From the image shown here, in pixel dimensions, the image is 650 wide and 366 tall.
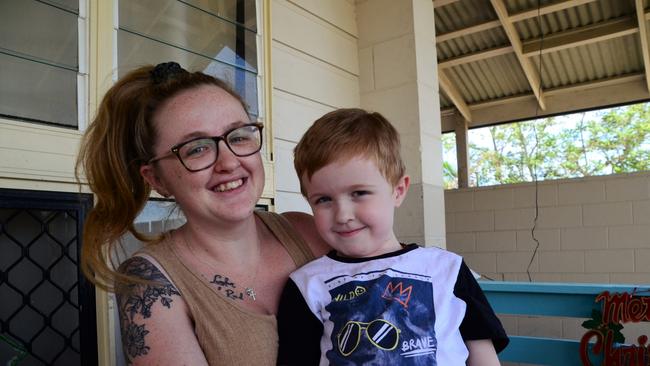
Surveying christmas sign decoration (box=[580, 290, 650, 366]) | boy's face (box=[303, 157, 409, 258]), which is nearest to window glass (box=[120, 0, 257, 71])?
boy's face (box=[303, 157, 409, 258])

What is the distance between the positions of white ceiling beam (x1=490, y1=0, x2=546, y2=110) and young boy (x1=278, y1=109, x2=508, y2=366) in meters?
3.95

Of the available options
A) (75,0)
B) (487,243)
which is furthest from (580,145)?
(75,0)

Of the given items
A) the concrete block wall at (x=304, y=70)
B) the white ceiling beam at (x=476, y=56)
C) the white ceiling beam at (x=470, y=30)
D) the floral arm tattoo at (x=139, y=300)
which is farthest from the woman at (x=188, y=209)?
the white ceiling beam at (x=476, y=56)

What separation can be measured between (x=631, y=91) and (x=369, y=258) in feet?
20.1

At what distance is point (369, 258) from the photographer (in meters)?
1.29

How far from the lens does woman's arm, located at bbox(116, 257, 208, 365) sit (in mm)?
1039

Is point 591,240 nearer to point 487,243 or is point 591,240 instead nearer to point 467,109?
point 487,243

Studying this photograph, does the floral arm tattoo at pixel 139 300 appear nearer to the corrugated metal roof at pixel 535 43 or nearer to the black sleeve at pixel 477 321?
the black sleeve at pixel 477 321

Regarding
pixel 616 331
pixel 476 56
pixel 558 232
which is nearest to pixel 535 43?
pixel 476 56

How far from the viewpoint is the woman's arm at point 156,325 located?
40.9 inches

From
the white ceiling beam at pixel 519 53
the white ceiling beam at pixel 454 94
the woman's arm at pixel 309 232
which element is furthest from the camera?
the white ceiling beam at pixel 454 94

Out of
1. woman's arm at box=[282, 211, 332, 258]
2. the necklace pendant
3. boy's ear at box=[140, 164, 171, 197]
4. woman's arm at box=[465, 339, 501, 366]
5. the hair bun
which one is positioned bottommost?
woman's arm at box=[465, 339, 501, 366]

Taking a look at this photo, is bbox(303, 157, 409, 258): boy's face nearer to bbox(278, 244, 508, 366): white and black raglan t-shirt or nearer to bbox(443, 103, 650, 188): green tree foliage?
bbox(278, 244, 508, 366): white and black raglan t-shirt

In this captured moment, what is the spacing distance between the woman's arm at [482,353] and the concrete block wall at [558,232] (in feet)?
14.3
